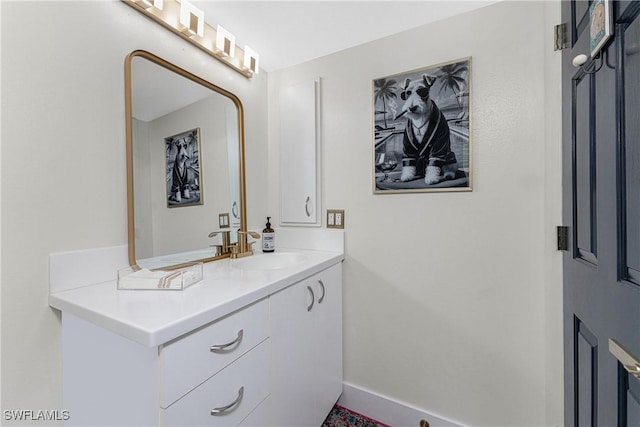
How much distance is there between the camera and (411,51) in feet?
5.00

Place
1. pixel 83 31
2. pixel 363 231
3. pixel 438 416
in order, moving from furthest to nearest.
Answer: pixel 363 231 < pixel 438 416 < pixel 83 31

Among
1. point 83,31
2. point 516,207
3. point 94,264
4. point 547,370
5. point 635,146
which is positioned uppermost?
point 83,31

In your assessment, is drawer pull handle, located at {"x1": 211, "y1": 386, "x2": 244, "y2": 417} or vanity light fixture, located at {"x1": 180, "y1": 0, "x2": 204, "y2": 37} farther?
vanity light fixture, located at {"x1": 180, "y1": 0, "x2": 204, "y2": 37}

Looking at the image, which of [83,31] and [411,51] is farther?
[411,51]

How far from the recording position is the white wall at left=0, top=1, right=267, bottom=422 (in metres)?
0.85

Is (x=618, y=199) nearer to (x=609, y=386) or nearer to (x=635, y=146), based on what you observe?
(x=635, y=146)

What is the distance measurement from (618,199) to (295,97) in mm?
1675

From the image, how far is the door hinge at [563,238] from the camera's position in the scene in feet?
3.30

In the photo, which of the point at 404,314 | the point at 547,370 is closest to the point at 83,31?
the point at 404,314

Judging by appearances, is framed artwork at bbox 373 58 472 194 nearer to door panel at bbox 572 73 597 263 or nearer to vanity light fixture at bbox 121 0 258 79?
door panel at bbox 572 73 597 263

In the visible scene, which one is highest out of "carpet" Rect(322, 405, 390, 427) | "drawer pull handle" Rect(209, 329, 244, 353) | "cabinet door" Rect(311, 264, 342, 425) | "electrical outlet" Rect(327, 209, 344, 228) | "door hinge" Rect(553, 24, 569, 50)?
"door hinge" Rect(553, 24, 569, 50)

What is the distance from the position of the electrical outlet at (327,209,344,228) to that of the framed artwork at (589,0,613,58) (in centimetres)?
124

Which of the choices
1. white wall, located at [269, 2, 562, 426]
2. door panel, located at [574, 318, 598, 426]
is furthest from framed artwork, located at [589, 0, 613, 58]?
door panel, located at [574, 318, 598, 426]

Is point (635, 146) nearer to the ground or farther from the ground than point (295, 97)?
nearer to the ground
